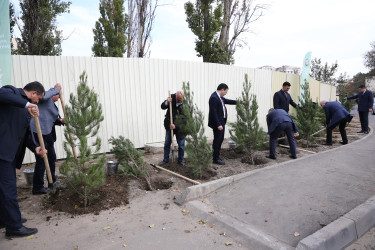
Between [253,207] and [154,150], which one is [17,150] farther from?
[154,150]

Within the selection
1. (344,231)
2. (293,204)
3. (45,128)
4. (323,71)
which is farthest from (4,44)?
(323,71)

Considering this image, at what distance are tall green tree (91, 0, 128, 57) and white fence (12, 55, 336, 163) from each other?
868 cm

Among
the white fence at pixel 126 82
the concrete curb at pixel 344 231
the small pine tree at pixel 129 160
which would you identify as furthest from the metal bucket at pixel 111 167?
the concrete curb at pixel 344 231

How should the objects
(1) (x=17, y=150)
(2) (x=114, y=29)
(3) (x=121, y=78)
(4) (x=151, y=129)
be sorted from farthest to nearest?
(2) (x=114, y=29) < (4) (x=151, y=129) < (3) (x=121, y=78) < (1) (x=17, y=150)

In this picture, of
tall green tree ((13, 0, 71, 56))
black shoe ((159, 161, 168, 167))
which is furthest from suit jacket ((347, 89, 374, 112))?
tall green tree ((13, 0, 71, 56))

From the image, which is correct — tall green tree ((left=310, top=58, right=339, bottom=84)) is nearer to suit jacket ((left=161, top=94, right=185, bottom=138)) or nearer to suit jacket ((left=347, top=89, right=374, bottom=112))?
suit jacket ((left=347, top=89, right=374, bottom=112))

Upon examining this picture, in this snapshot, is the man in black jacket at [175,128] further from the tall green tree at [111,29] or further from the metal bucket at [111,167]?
the tall green tree at [111,29]

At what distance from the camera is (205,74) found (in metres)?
Result: 9.16

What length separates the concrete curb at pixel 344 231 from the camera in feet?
8.88

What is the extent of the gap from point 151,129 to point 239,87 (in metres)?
4.36

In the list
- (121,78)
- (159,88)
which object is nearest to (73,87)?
(121,78)

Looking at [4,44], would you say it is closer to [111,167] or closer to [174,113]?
[111,167]

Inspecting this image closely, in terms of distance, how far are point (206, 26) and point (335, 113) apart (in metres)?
8.94

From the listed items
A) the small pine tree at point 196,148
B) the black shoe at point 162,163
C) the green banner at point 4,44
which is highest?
the green banner at point 4,44
